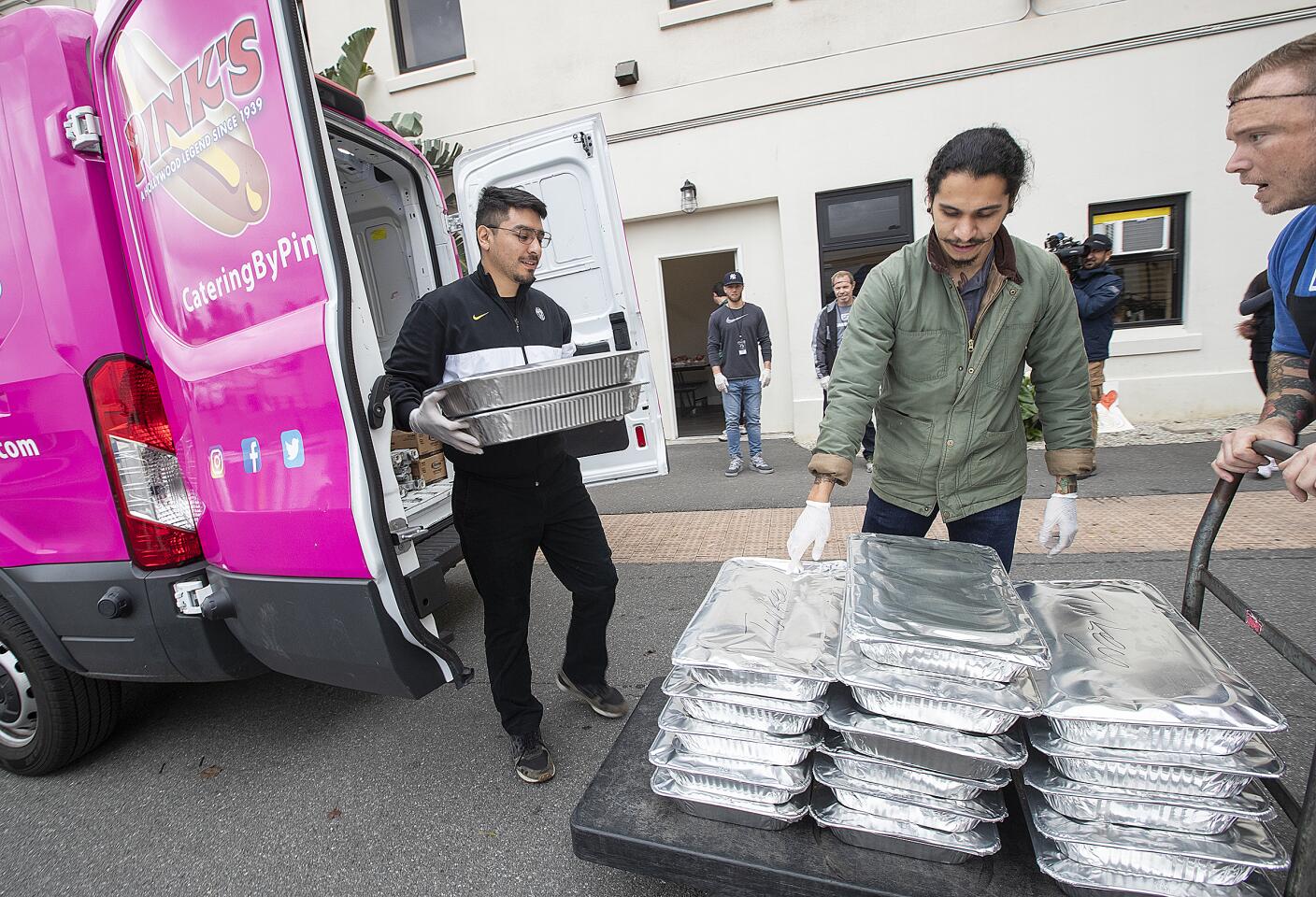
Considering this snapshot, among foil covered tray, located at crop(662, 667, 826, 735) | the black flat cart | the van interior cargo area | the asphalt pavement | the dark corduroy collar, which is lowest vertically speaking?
the asphalt pavement

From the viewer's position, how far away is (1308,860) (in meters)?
1.20

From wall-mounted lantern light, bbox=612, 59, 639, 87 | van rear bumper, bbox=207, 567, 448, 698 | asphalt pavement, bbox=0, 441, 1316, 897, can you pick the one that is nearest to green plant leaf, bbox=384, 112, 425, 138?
wall-mounted lantern light, bbox=612, 59, 639, 87

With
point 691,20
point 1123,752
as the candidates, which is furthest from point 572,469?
point 691,20

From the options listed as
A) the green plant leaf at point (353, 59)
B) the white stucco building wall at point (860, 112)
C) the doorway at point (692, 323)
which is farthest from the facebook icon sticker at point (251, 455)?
the doorway at point (692, 323)

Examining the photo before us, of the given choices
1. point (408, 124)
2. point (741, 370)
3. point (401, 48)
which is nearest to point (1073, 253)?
point (741, 370)

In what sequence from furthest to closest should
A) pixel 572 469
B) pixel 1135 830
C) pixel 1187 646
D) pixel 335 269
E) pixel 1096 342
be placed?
pixel 1096 342 → pixel 572 469 → pixel 335 269 → pixel 1187 646 → pixel 1135 830

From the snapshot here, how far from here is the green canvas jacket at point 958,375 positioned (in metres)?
1.89

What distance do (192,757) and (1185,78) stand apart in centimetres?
975

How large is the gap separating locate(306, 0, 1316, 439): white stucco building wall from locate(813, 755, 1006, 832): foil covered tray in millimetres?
6773

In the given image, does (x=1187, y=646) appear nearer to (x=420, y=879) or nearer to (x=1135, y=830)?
(x=1135, y=830)

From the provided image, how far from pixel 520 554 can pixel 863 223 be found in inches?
268

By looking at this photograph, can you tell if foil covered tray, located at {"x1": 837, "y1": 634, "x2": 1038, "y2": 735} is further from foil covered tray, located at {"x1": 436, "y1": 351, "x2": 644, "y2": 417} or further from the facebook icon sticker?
the facebook icon sticker

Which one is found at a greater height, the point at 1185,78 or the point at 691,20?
the point at 691,20

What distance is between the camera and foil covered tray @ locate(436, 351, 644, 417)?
6.14ft
